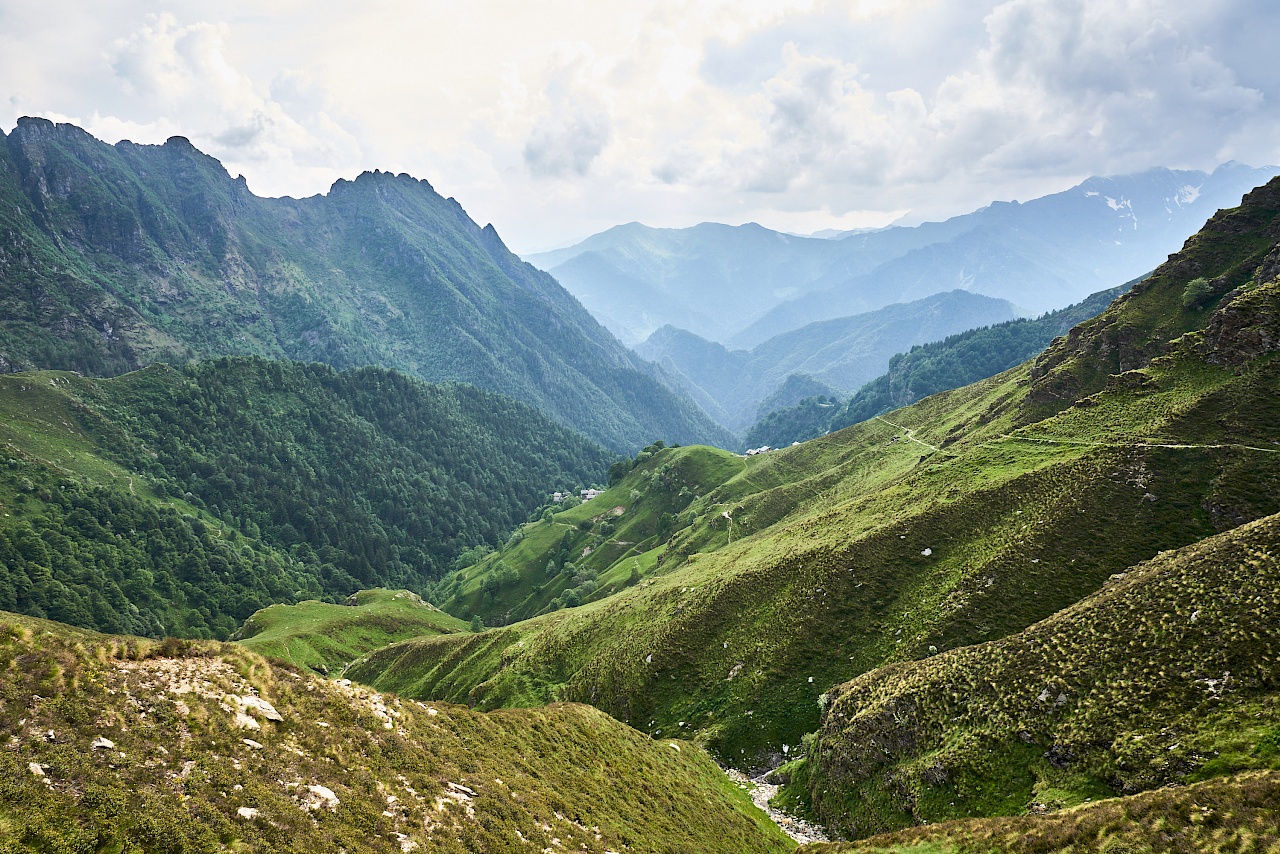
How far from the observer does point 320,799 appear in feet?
75.2

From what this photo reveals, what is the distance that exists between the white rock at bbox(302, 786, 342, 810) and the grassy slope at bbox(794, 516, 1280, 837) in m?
35.1

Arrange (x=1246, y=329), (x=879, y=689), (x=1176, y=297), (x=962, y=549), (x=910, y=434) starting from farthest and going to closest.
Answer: (x=910, y=434) → (x=1176, y=297) → (x=1246, y=329) → (x=962, y=549) → (x=879, y=689)

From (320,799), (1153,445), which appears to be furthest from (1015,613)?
(320,799)

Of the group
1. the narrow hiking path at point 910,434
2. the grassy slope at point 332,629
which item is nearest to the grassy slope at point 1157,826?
the narrow hiking path at point 910,434

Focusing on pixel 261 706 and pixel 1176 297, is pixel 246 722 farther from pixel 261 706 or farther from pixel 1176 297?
pixel 1176 297

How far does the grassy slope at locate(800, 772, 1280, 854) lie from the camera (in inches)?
889

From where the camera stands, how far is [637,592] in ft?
326

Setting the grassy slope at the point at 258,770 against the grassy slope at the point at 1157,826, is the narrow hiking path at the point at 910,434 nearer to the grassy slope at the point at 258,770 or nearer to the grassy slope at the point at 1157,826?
the grassy slope at the point at 1157,826

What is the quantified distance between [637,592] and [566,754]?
192 feet

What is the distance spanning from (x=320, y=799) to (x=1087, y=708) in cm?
4234

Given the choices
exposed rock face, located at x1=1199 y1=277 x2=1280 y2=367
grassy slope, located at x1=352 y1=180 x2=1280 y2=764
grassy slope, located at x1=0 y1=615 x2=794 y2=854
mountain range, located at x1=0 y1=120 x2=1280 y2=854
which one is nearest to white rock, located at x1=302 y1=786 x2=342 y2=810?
mountain range, located at x1=0 y1=120 x2=1280 y2=854

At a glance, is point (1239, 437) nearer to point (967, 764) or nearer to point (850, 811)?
point (967, 764)

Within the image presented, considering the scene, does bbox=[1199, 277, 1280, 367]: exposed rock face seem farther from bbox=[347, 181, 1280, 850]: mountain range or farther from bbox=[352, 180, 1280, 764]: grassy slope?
bbox=[352, 180, 1280, 764]: grassy slope

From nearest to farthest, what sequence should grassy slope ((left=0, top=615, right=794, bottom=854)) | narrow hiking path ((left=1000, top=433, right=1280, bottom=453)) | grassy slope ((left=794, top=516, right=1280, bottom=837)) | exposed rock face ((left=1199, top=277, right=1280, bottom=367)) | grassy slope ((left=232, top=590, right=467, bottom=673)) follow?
grassy slope ((left=0, top=615, right=794, bottom=854)) < grassy slope ((left=794, top=516, right=1280, bottom=837)) < narrow hiking path ((left=1000, top=433, right=1280, bottom=453)) < exposed rock face ((left=1199, top=277, right=1280, bottom=367)) < grassy slope ((left=232, top=590, right=467, bottom=673))
